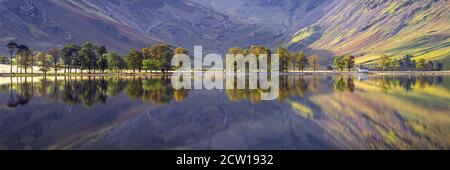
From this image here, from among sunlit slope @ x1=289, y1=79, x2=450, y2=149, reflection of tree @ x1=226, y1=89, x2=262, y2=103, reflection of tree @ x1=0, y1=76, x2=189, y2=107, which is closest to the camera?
sunlit slope @ x1=289, y1=79, x2=450, y2=149

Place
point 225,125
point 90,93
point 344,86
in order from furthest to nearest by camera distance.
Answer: point 344,86, point 90,93, point 225,125

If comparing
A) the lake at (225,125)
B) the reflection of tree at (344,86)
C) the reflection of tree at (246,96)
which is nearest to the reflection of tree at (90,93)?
the lake at (225,125)

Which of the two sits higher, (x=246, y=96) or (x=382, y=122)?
(x=246, y=96)

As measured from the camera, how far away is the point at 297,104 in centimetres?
6444

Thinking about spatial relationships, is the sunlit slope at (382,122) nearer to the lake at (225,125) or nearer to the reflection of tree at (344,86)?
the lake at (225,125)

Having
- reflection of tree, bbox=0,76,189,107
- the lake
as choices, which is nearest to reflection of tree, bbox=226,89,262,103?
the lake

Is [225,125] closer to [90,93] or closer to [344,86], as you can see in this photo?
[90,93]

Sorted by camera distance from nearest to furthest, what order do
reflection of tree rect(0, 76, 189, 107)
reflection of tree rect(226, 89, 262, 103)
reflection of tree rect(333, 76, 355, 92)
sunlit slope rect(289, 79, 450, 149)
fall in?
sunlit slope rect(289, 79, 450, 149) → reflection of tree rect(0, 76, 189, 107) → reflection of tree rect(226, 89, 262, 103) → reflection of tree rect(333, 76, 355, 92)

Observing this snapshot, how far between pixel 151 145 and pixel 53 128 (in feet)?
43.3

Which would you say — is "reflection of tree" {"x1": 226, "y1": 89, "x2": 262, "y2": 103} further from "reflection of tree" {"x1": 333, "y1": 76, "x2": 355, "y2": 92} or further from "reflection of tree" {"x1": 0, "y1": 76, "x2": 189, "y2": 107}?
"reflection of tree" {"x1": 333, "y1": 76, "x2": 355, "y2": 92}

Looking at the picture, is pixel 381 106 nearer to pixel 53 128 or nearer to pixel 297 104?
pixel 297 104

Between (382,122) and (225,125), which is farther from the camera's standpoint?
(225,125)

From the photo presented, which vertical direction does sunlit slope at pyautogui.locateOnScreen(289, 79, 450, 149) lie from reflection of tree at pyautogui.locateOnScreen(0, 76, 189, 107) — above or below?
below

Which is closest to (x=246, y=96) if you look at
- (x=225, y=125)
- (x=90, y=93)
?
(x=90, y=93)
